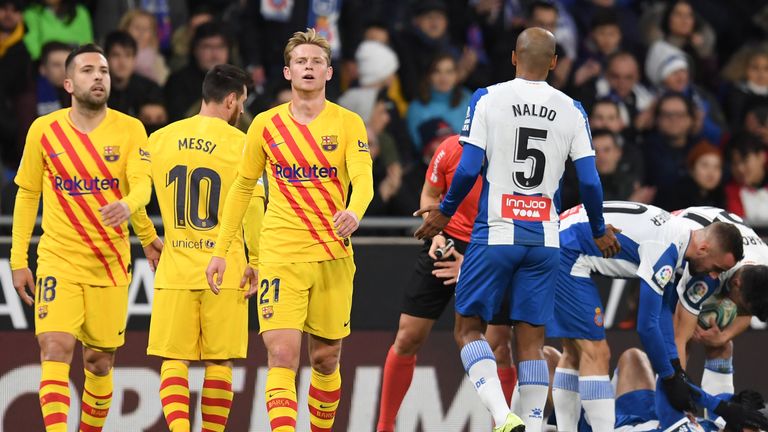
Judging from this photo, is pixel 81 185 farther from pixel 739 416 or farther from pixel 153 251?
pixel 739 416

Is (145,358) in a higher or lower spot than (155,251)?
lower

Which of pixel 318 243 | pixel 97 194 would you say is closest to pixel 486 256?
pixel 318 243

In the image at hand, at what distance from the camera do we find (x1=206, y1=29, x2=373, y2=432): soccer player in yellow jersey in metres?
8.62

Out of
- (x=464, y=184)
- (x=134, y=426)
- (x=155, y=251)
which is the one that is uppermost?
(x=464, y=184)

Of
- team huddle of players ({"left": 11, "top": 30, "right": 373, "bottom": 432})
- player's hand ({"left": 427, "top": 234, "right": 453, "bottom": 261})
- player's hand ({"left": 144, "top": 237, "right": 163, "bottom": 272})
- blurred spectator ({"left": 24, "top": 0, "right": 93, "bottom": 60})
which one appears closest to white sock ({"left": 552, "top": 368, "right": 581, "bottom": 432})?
player's hand ({"left": 427, "top": 234, "right": 453, "bottom": 261})

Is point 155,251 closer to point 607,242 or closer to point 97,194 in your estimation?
point 97,194

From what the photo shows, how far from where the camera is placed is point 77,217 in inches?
360

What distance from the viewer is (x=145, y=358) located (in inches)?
435

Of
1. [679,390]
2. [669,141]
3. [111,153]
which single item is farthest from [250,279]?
[669,141]

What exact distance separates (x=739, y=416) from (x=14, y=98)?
6610 mm

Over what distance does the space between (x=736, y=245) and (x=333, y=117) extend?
2606 millimetres

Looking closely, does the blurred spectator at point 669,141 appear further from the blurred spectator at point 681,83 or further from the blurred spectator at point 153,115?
the blurred spectator at point 153,115

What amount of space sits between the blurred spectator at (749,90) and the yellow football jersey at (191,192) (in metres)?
7.24

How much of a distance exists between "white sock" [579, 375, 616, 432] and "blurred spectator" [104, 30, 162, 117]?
4557 millimetres
